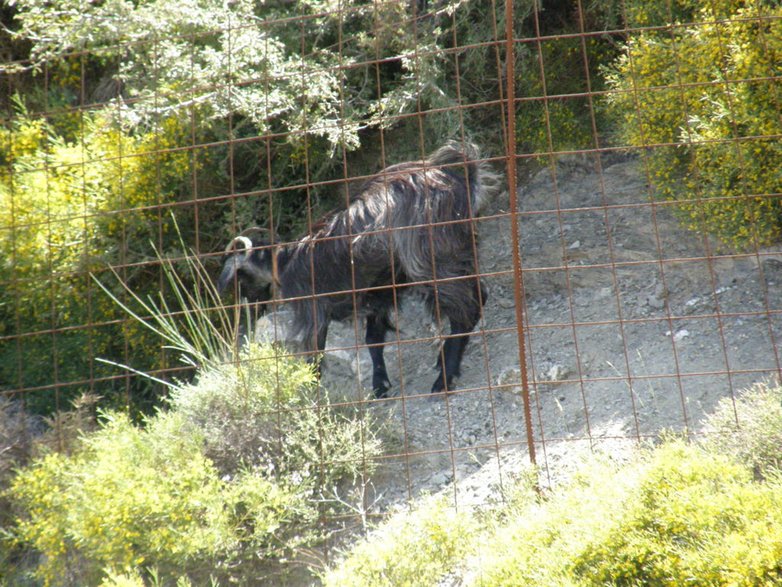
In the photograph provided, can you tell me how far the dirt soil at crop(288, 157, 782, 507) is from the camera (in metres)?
4.39

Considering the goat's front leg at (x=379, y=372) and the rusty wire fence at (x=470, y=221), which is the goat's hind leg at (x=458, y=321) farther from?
the goat's front leg at (x=379, y=372)

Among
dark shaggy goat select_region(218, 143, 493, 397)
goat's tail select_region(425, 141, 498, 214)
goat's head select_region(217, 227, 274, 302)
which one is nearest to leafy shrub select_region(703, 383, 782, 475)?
dark shaggy goat select_region(218, 143, 493, 397)

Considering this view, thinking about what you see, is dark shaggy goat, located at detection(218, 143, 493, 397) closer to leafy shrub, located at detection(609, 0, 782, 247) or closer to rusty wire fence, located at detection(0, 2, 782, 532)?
rusty wire fence, located at detection(0, 2, 782, 532)

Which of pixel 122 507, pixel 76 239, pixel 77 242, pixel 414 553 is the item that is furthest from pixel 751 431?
pixel 76 239

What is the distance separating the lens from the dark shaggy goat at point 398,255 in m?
5.54

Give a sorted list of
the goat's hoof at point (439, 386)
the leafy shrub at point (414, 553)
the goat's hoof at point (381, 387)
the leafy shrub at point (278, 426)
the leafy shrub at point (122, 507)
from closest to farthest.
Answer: the leafy shrub at point (414, 553)
the leafy shrub at point (122, 507)
the leafy shrub at point (278, 426)
the goat's hoof at point (439, 386)
the goat's hoof at point (381, 387)

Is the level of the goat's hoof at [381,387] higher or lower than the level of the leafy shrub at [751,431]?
lower

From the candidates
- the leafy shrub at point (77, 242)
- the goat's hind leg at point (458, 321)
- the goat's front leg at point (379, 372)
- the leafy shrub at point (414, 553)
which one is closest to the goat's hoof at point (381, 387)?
the goat's front leg at point (379, 372)

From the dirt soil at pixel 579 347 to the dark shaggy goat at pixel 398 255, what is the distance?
0.96 feet

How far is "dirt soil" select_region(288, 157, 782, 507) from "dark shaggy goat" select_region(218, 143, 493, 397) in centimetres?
29

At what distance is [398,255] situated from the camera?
559 centimetres

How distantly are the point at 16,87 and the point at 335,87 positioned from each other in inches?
137

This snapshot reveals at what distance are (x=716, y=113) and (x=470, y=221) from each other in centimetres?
181

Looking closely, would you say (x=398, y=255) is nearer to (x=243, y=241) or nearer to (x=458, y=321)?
(x=458, y=321)
